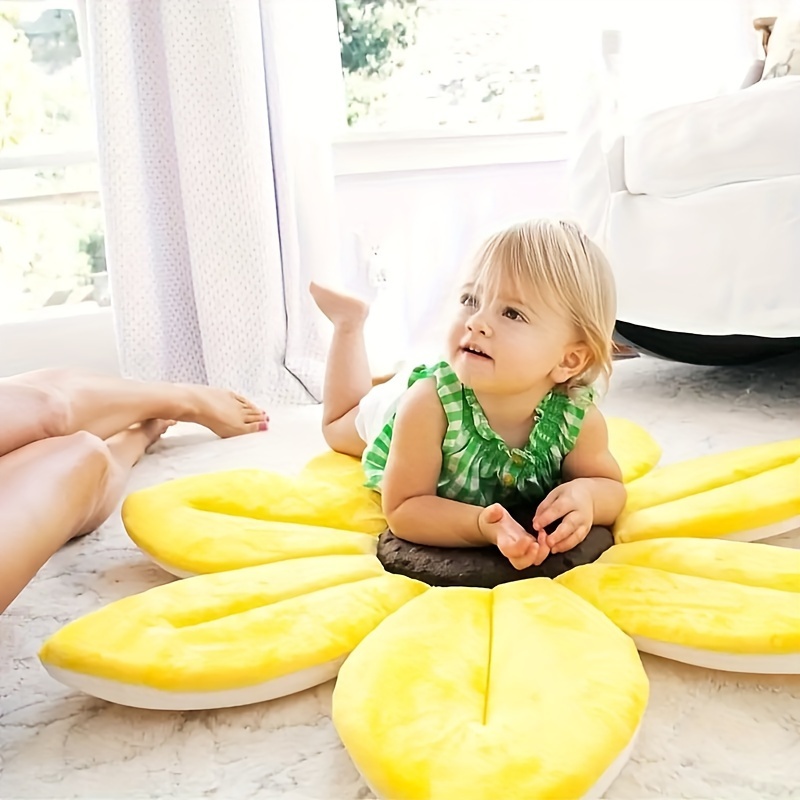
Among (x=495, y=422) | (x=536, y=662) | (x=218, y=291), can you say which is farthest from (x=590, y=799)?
(x=218, y=291)

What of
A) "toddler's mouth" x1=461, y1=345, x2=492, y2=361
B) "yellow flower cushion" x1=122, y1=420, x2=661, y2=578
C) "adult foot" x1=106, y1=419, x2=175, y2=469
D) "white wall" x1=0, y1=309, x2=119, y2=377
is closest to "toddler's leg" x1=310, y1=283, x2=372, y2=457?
"yellow flower cushion" x1=122, y1=420, x2=661, y2=578

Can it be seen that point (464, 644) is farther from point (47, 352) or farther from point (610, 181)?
point (47, 352)

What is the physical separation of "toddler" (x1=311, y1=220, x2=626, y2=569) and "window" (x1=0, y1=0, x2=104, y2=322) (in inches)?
52.4

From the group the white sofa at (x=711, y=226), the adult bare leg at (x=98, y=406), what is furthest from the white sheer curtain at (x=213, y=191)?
the white sofa at (x=711, y=226)

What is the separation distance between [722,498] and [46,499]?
0.72 m

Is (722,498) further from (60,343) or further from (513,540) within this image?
(60,343)

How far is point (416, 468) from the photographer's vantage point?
0.98 m

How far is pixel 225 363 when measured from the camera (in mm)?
1841

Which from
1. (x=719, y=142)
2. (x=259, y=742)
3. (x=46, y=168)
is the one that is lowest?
→ (x=259, y=742)

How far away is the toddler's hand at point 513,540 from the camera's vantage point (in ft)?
2.79

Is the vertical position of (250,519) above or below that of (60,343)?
below

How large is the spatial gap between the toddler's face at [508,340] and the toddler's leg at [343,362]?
1.37 ft

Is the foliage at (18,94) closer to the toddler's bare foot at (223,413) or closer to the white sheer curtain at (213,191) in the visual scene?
the white sheer curtain at (213,191)

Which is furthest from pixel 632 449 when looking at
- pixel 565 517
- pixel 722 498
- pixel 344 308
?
pixel 344 308
